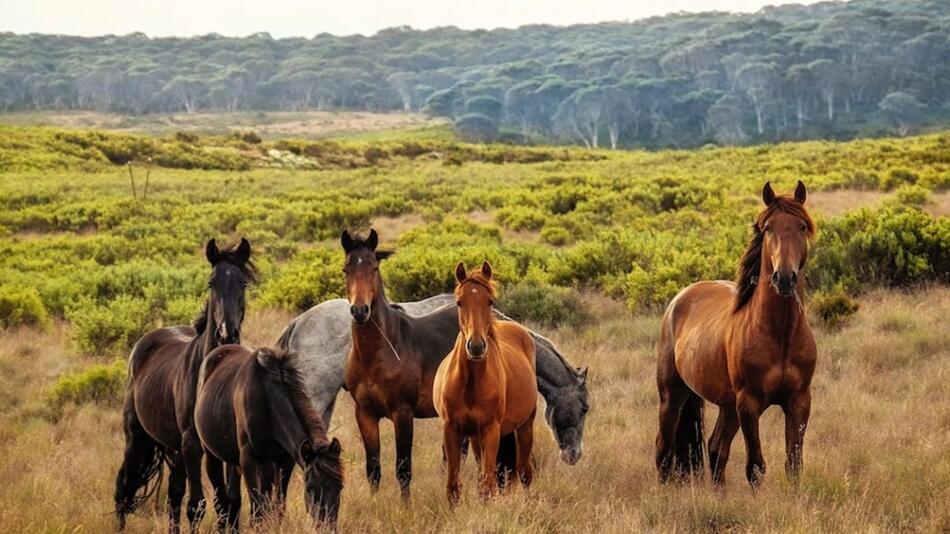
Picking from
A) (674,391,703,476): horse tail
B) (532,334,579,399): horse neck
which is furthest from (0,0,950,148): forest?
(532,334,579,399): horse neck

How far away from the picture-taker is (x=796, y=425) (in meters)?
5.74

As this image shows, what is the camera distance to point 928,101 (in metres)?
101

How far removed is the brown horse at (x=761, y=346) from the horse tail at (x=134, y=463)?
3785 millimetres

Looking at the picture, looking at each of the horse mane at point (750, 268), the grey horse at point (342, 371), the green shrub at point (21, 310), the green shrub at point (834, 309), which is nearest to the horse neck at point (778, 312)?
the horse mane at point (750, 268)

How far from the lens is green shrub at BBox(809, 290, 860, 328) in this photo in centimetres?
1115

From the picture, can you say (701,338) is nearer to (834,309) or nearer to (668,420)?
(668,420)

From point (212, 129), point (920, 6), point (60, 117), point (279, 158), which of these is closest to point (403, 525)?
point (279, 158)

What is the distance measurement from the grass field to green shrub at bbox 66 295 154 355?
0.10ft

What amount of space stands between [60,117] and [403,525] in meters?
125

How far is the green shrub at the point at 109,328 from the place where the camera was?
11.4 meters

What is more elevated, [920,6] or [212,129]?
[920,6]

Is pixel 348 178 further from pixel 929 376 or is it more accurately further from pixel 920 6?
pixel 920 6

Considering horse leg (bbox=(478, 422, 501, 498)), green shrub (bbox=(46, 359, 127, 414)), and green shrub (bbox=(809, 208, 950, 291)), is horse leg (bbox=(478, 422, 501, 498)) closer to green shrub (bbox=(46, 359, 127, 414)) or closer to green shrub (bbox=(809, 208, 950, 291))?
green shrub (bbox=(46, 359, 127, 414))

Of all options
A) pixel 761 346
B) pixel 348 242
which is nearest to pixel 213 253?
pixel 348 242
